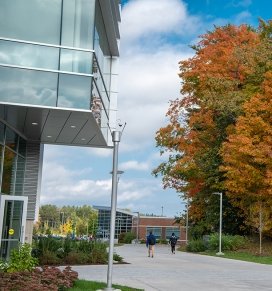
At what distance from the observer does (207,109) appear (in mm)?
41844

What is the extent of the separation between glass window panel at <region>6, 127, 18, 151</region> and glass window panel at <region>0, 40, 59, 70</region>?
460 centimetres

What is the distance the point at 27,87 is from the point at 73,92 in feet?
4.56

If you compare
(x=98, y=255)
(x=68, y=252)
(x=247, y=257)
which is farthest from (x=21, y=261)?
(x=247, y=257)

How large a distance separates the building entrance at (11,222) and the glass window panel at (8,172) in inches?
21.4

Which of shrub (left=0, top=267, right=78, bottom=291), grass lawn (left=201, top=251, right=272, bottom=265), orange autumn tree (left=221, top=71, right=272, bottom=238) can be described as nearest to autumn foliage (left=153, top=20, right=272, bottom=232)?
orange autumn tree (left=221, top=71, right=272, bottom=238)

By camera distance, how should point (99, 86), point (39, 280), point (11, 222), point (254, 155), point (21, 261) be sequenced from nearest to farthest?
point (39, 280) < point (21, 261) < point (99, 86) < point (11, 222) < point (254, 155)

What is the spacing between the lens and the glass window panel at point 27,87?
15.2m

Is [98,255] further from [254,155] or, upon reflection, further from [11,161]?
[254,155]

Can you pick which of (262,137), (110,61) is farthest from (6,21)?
(262,137)

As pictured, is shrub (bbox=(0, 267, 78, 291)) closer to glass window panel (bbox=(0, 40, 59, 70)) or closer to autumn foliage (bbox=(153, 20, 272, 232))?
glass window panel (bbox=(0, 40, 59, 70))

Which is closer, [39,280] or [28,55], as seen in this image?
[39,280]

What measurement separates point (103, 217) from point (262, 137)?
81.1 meters

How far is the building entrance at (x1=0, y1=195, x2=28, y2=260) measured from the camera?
771 inches

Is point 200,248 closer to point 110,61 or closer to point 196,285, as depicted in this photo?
point 110,61
